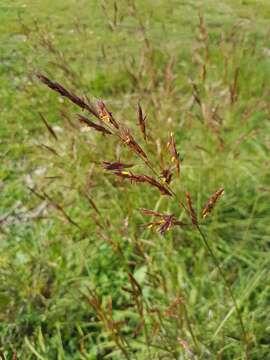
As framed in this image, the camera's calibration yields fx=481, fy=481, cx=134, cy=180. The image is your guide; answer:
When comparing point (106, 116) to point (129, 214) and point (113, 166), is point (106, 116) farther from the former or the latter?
point (129, 214)

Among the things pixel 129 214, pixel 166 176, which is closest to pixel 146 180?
pixel 166 176

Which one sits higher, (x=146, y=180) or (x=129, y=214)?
(x=146, y=180)

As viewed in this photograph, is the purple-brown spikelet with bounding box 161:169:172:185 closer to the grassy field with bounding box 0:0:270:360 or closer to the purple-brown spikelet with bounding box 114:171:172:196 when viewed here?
the purple-brown spikelet with bounding box 114:171:172:196

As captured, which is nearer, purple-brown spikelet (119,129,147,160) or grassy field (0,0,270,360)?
purple-brown spikelet (119,129,147,160)

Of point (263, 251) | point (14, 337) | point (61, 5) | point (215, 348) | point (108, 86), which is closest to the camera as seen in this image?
point (215, 348)

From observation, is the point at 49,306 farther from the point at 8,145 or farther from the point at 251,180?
the point at 8,145

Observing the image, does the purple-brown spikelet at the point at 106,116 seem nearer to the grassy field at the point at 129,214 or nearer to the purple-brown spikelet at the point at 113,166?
the purple-brown spikelet at the point at 113,166

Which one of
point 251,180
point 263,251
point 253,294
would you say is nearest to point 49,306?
point 253,294

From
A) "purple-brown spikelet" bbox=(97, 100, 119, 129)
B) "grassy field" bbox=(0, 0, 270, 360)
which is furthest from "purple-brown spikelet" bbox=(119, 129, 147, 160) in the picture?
"grassy field" bbox=(0, 0, 270, 360)
